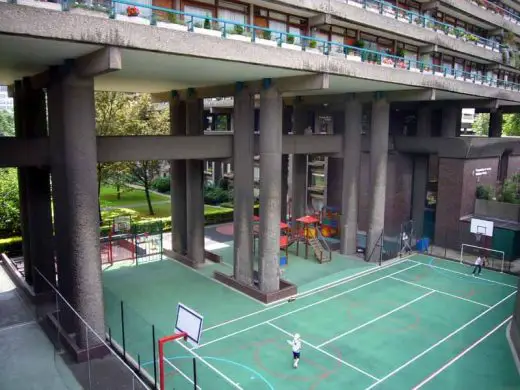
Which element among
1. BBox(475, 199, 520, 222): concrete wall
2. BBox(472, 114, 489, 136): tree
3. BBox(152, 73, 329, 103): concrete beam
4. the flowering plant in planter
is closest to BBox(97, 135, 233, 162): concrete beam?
BBox(152, 73, 329, 103): concrete beam

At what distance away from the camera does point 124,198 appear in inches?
2249

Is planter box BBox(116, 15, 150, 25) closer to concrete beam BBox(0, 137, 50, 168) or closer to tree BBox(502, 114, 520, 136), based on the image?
concrete beam BBox(0, 137, 50, 168)

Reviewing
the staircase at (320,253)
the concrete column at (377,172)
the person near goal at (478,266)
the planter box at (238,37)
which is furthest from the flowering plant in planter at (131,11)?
the person near goal at (478,266)

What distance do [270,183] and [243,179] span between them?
165cm

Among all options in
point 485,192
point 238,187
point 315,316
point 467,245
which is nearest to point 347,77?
point 238,187

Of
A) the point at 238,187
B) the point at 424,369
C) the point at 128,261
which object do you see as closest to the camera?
the point at 424,369

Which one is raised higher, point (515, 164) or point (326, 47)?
point (326, 47)

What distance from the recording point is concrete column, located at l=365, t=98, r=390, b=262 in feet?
97.9

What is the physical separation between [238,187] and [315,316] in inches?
299

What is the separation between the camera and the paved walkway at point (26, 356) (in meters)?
15.8

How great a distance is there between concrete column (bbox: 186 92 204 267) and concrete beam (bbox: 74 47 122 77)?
11193 millimetres

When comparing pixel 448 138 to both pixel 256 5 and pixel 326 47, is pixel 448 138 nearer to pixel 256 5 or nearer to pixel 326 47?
pixel 326 47

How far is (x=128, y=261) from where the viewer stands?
29938 millimetres

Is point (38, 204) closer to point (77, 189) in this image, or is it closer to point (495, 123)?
point (77, 189)
